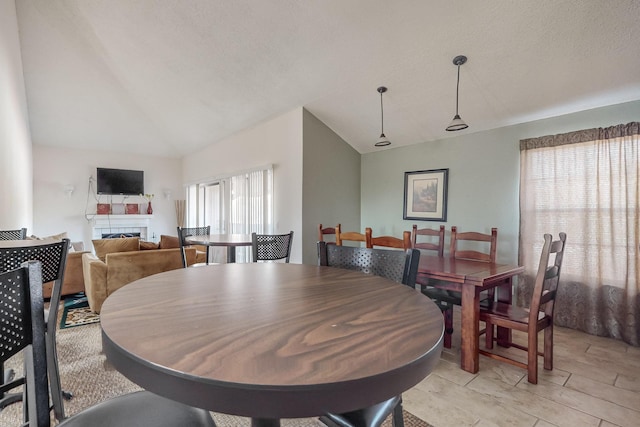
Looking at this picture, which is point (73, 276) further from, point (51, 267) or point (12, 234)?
point (51, 267)

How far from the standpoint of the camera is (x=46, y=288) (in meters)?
3.45

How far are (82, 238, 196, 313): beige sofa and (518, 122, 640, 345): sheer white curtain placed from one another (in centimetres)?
400

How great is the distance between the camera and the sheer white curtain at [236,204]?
4645mm

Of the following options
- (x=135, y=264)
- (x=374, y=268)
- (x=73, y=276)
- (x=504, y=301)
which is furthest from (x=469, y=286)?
(x=73, y=276)

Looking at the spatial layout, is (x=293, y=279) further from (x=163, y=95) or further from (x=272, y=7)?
(x=163, y=95)

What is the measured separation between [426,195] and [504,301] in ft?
5.80

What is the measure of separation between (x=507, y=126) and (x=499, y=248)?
1.37 m

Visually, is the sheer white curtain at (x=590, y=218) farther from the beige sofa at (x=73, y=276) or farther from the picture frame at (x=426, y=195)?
the beige sofa at (x=73, y=276)

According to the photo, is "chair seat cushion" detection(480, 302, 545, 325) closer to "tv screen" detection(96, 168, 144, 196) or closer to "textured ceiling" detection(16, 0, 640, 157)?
"textured ceiling" detection(16, 0, 640, 157)

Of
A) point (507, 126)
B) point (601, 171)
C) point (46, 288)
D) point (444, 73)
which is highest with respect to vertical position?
point (444, 73)

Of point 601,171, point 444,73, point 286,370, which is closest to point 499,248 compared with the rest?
point 601,171

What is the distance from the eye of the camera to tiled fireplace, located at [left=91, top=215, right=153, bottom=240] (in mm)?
6570

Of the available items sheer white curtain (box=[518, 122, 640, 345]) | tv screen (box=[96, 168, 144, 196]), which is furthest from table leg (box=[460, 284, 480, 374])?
tv screen (box=[96, 168, 144, 196])

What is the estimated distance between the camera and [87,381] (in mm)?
1964
